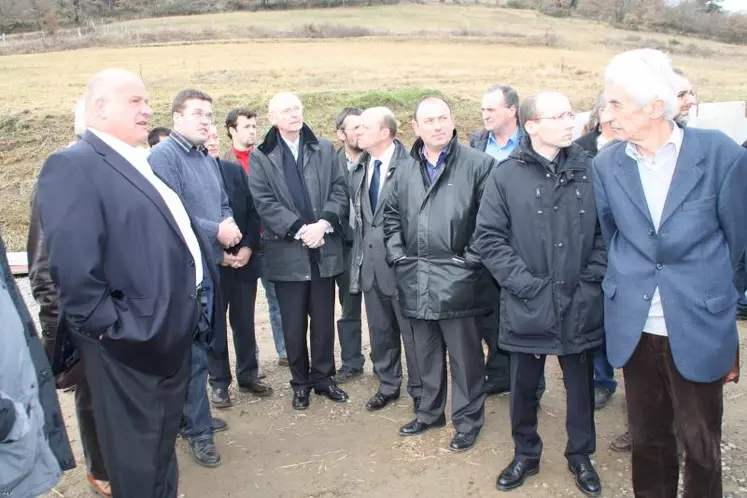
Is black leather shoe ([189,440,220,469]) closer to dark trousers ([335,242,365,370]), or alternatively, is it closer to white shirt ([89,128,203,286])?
white shirt ([89,128,203,286])

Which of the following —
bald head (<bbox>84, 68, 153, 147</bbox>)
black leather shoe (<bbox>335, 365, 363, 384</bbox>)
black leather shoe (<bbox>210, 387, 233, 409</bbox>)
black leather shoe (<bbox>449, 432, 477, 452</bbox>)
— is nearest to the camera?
bald head (<bbox>84, 68, 153, 147</bbox>)

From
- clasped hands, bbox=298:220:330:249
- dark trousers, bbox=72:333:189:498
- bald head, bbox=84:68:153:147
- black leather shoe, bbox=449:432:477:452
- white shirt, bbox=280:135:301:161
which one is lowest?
black leather shoe, bbox=449:432:477:452

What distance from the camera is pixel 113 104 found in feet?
9.75

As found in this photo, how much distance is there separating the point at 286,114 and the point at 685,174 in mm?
2770

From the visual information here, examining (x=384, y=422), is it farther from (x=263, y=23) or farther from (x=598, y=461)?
(x=263, y=23)

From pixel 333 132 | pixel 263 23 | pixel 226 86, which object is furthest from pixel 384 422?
pixel 263 23

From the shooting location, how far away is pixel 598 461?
3889mm

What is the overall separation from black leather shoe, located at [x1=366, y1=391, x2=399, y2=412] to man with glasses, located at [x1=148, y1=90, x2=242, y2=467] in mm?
1119

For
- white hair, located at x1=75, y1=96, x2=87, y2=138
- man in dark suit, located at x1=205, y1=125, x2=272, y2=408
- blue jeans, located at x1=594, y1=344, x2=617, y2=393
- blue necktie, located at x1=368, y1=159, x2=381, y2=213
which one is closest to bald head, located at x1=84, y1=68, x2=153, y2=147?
white hair, located at x1=75, y1=96, x2=87, y2=138

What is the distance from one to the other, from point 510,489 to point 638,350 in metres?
1.16

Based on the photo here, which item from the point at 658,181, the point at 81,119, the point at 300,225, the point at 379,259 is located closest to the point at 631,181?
the point at 658,181

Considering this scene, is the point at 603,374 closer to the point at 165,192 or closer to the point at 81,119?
the point at 165,192

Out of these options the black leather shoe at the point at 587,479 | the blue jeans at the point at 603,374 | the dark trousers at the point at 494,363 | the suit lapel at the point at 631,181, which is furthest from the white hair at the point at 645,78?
the dark trousers at the point at 494,363

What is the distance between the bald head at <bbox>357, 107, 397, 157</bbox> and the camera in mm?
4590
